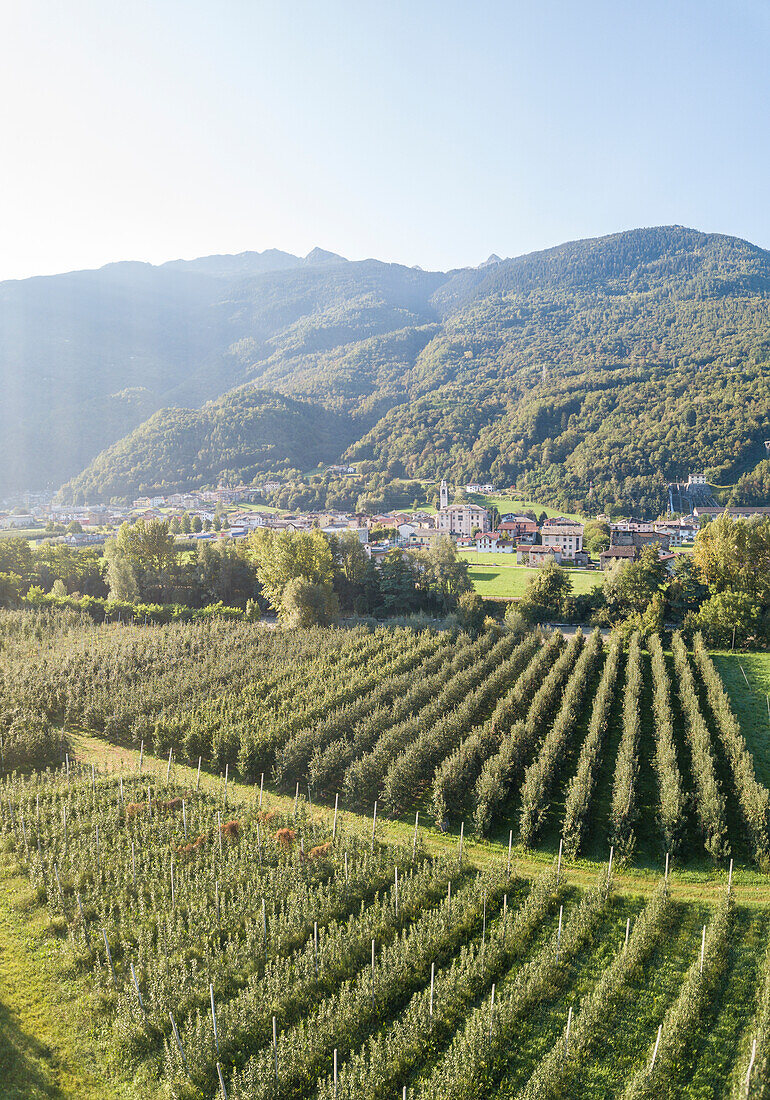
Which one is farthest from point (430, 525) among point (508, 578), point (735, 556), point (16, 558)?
point (16, 558)

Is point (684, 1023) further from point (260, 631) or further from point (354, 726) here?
point (260, 631)

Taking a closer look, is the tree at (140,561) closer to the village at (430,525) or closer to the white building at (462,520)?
the village at (430,525)

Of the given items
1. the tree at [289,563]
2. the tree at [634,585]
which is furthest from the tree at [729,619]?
the tree at [289,563]

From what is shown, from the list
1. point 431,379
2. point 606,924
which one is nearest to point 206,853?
point 606,924

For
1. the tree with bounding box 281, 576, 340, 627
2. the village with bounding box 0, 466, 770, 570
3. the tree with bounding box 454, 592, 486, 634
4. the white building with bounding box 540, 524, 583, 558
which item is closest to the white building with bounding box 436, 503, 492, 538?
the village with bounding box 0, 466, 770, 570

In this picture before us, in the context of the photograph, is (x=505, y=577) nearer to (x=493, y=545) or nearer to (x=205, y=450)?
(x=493, y=545)

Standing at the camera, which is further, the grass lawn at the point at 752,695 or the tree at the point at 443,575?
the tree at the point at 443,575
